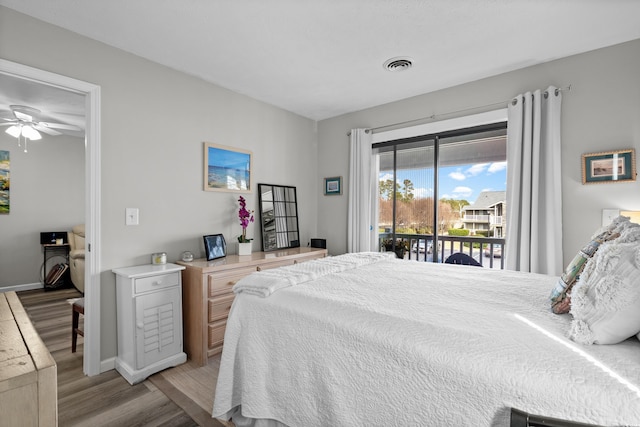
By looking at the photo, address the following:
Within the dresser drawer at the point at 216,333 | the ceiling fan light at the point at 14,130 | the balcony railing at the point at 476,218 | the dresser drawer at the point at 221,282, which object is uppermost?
the ceiling fan light at the point at 14,130

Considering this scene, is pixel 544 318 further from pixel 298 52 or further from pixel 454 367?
pixel 298 52

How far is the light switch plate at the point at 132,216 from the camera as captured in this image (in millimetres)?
2541

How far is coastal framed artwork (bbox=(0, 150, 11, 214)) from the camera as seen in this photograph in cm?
464

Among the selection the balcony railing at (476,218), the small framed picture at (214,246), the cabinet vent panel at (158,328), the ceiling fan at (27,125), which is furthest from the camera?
the balcony railing at (476,218)

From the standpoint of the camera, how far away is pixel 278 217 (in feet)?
12.6

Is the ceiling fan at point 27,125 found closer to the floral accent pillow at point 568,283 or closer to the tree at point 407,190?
the tree at point 407,190

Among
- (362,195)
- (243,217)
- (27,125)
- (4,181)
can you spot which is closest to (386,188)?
(362,195)

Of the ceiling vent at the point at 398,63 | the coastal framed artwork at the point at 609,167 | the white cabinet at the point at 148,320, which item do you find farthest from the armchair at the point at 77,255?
the coastal framed artwork at the point at 609,167

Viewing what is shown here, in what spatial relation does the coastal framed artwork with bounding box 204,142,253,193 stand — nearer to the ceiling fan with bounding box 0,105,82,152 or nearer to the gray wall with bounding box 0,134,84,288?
the ceiling fan with bounding box 0,105,82,152

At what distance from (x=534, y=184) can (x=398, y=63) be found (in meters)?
1.61

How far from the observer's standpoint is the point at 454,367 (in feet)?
3.28

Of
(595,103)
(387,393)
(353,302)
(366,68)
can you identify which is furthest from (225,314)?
(595,103)

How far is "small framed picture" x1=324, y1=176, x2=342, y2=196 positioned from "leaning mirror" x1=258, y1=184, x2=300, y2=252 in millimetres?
484

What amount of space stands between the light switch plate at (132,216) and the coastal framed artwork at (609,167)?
12.4 ft
